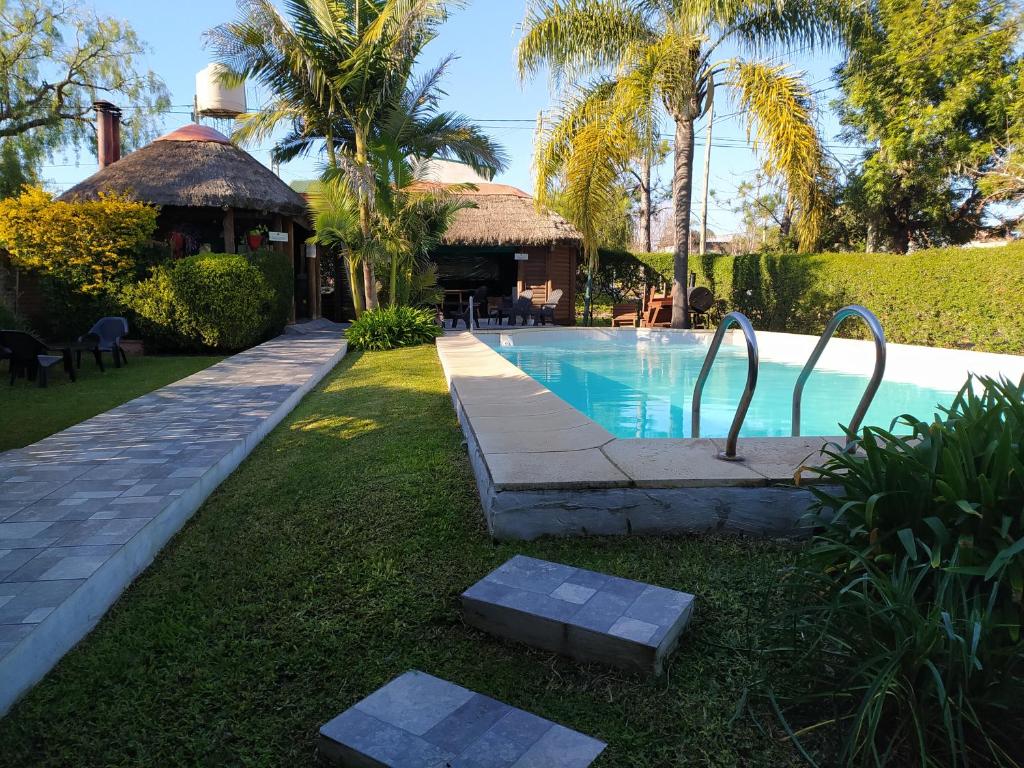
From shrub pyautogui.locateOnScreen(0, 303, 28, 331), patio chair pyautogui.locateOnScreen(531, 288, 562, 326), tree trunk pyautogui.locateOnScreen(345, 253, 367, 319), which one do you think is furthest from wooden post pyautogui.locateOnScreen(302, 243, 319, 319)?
shrub pyautogui.locateOnScreen(0, 303, 28, 331)

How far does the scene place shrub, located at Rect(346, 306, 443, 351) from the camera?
11078 millimetres

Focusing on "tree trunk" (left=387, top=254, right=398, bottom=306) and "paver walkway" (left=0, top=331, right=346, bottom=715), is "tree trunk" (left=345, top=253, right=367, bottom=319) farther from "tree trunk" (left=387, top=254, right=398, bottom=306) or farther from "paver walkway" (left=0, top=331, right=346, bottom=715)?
"paver walkway" (left=0, top=331, right=346, bottom=715)

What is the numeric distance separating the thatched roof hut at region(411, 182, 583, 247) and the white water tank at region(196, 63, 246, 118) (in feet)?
19.1

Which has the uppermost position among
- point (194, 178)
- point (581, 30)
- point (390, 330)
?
point (581, 30)

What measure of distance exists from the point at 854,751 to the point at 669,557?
1.20 metres

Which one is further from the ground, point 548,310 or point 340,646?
point 548,310

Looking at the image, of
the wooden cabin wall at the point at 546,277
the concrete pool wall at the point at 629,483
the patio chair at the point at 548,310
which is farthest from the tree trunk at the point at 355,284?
the concrete pool wall at the point at 629,483

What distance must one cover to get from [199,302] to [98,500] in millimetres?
8369

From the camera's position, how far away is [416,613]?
2389 mm

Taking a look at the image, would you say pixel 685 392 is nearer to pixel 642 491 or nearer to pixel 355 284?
pixel 642 491

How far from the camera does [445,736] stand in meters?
1.66

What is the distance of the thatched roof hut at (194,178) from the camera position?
493 inches

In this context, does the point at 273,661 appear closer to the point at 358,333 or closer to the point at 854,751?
the point at 854,751

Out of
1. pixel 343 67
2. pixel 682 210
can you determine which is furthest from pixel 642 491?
pixel 682 210
